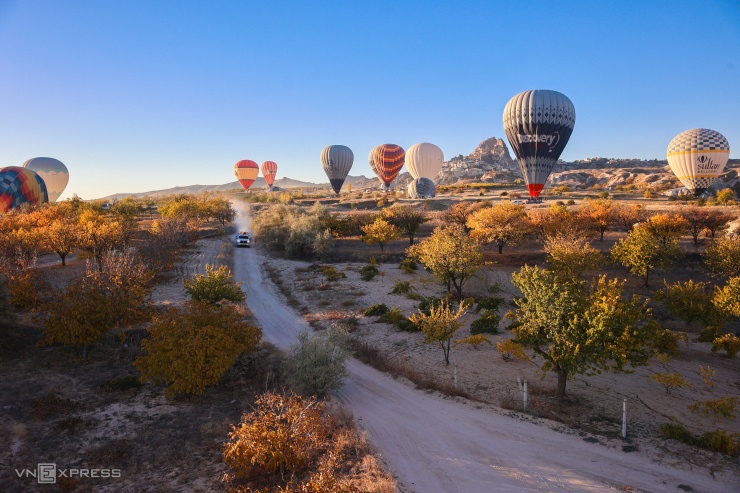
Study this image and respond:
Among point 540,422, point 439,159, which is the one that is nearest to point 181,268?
point 540,422

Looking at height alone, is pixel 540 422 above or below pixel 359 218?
below

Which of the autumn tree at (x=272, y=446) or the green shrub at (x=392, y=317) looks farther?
the green shrub at (x=392, y=317)

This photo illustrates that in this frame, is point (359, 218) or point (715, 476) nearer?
point (715, 476)

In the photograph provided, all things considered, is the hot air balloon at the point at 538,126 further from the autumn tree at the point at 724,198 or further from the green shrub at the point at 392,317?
Result: the green shrub at the point at 392,317

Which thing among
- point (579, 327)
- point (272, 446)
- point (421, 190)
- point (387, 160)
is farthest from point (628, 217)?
point (387, 160)

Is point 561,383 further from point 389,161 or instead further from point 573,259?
point 389,161

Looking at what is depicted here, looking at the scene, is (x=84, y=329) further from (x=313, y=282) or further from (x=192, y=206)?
(x=192, y=206)

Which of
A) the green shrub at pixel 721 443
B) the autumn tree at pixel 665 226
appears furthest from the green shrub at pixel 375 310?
the autumn tree at pixel 665 226
